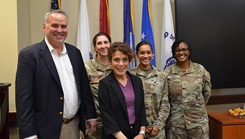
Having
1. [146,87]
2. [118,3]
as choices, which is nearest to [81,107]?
[146,87]

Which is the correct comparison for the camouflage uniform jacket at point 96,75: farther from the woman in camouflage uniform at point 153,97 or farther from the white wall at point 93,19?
the white wall at point 93,19

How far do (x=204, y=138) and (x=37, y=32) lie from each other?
8.22 feet

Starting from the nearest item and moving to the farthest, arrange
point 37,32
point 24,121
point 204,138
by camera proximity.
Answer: point 24,121 < point 204,138 < point 37,32

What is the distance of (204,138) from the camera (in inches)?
91.2

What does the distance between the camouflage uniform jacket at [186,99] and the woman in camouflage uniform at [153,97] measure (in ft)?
0.60

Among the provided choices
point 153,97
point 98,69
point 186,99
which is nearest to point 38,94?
point 98,69

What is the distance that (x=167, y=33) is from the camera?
3113 millimetres

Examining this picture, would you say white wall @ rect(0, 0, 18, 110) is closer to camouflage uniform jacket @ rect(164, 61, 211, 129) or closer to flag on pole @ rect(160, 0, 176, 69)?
camouflage uniform jacket @ rect(164, 61, 211, 129)

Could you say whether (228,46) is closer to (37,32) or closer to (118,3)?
(118,3)

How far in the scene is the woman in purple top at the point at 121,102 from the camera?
1623 millimetres

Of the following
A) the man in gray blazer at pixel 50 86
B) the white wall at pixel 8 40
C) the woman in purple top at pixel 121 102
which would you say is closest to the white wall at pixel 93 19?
Answer: the white wall at pixel 8 40

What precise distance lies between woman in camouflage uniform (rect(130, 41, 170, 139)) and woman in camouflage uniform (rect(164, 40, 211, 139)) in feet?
0.56

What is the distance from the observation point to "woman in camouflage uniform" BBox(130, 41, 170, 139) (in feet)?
6.85

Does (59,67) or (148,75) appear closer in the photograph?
(59,67)
